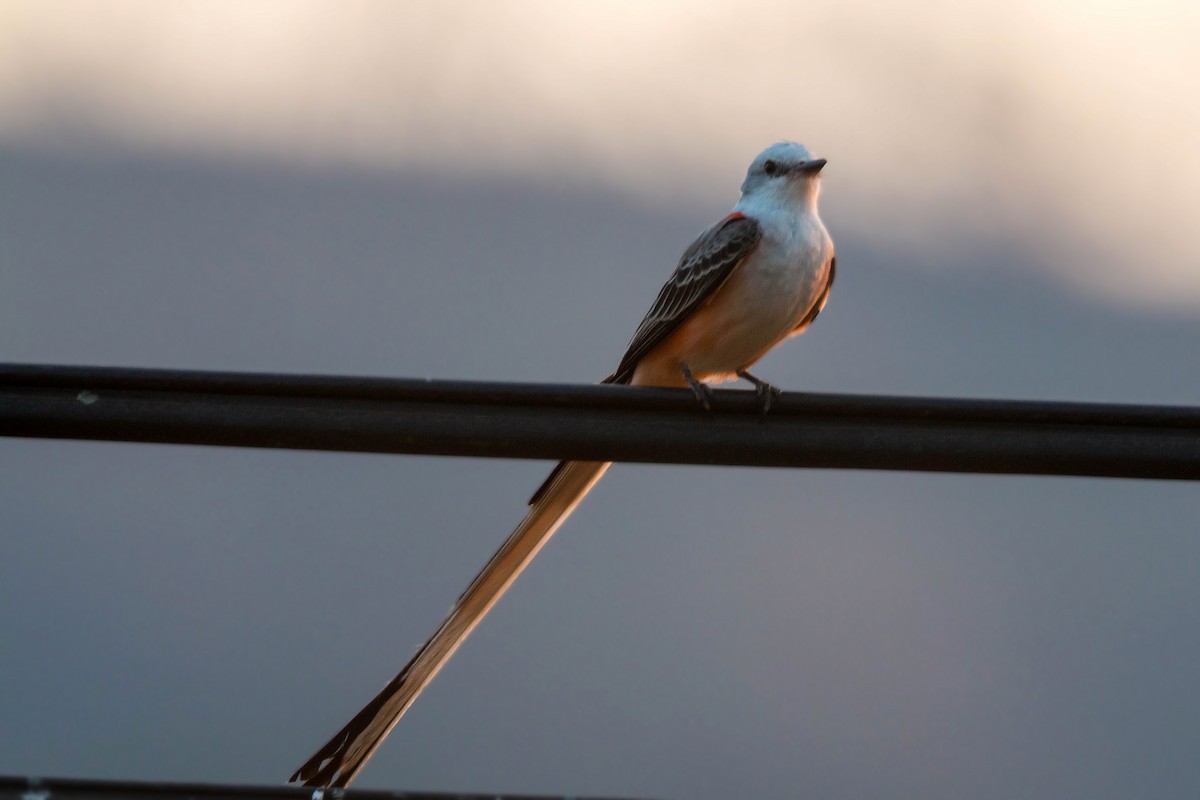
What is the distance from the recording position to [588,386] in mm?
2104

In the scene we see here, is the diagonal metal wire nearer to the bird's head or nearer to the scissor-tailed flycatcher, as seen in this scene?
the scissor-tailed flycatcher

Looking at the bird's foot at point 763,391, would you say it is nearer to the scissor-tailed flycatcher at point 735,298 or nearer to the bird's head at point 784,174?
the scissor-tailed flycatcher at point 735,298

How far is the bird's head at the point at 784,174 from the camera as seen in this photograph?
3.72 meters

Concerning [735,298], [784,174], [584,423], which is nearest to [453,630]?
[584,423]

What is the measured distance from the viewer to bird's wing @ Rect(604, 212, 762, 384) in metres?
3.38

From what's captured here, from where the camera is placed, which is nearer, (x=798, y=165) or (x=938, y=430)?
(x=938, y=430)

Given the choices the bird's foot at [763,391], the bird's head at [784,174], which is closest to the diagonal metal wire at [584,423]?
the bird's foot at [763,391]

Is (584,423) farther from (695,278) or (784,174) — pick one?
(784,174)

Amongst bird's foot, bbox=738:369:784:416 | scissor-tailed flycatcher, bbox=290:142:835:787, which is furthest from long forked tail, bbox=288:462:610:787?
bird's foot, bbox=738:369:784:416

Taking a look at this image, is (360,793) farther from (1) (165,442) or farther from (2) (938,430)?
(2) (938,430)

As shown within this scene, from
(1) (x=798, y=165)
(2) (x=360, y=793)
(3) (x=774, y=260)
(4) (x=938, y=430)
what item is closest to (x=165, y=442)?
(2) (x=360, y=793)

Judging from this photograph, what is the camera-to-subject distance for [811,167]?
3.78 m

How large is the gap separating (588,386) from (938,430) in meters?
0.65

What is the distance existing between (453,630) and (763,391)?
88cm
